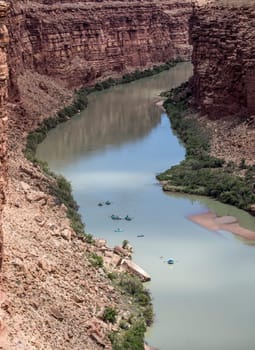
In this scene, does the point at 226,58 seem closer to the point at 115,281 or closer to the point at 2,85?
the point at 115,281

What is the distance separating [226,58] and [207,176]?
11.0 metres

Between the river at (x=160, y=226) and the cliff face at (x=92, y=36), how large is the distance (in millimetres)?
6184

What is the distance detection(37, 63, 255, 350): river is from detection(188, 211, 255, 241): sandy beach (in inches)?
13.9

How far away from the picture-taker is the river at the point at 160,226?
67.5ft

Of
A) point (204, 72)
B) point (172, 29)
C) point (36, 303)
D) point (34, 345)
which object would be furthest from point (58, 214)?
point (172, 29)

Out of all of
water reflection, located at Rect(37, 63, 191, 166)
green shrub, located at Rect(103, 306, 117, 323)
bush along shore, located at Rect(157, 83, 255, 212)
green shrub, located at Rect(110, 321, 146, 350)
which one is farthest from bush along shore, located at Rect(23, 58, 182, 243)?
green shrub, located at Rect(110, 321, 146, 350)

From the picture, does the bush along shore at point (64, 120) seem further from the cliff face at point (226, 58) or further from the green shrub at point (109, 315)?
the cliff face at point (226, 58)

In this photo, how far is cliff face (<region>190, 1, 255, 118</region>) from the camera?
4162cm

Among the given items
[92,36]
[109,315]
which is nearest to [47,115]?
[92,36]

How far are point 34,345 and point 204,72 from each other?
101 ft

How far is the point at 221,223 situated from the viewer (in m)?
29.3

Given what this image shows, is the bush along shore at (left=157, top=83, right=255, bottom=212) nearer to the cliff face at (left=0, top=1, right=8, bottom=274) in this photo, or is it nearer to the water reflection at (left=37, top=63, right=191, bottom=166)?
the water reflection at (left=37, top=63, right=191, bottom=166)

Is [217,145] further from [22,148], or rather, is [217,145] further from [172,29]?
[172,29]

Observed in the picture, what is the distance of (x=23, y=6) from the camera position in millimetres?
55000
